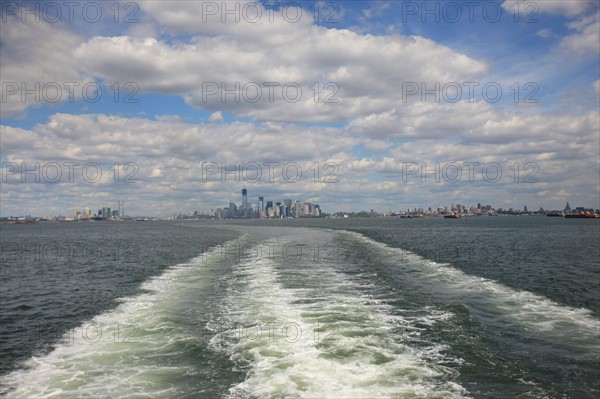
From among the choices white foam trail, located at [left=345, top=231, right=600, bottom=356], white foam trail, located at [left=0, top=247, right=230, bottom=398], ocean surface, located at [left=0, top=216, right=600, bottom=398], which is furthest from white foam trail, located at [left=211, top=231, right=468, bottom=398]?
white foam trail, located at [left=345, top=231, right=600, bottom=356]

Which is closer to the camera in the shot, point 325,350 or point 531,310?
point 325,350

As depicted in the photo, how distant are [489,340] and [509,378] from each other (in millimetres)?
4208

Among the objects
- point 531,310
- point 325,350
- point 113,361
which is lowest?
point 531,310

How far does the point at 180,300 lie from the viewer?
26.8m

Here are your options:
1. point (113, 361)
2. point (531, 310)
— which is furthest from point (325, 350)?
point (531, 310)

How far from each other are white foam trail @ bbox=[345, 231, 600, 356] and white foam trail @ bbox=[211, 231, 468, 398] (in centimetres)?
612

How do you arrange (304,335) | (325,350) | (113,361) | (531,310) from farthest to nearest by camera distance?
1. (531,310)
2. (304,335)
3. (325,350)
4. (113,361)

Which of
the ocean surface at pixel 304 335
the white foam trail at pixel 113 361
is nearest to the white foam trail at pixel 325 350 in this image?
the ocean surface at pixel 304 335

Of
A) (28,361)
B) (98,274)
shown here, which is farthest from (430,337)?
(98,274)

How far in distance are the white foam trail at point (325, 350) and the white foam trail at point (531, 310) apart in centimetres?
612

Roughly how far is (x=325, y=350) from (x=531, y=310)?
14.0 metres

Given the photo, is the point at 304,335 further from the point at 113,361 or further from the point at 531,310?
the point at 531,310

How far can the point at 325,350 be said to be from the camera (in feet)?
54.2

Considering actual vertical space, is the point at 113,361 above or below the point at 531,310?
above
